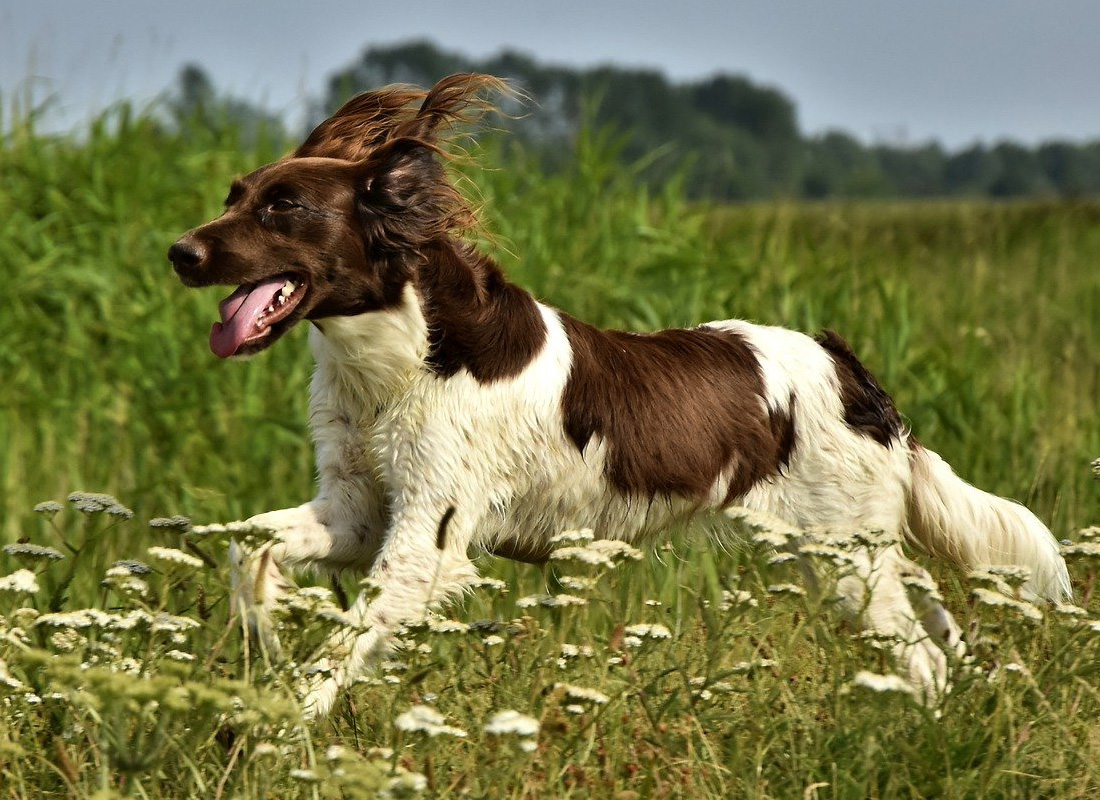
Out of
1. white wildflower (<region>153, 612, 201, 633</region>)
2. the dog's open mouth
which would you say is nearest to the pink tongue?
the dog's open mouth

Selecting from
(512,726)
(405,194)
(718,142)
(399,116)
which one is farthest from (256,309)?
(718,142)

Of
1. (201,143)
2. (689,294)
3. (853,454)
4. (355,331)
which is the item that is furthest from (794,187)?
(355,331)

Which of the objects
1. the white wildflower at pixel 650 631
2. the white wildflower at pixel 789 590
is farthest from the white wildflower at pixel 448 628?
the white wildflower at pixel 789 590

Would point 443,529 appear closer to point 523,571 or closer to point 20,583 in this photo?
point 20,583

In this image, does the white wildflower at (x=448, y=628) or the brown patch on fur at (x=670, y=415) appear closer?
the white wildflower at (x=448, y=628)

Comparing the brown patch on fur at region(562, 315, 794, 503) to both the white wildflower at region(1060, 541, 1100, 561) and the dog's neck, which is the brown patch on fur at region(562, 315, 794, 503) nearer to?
the dog's neck

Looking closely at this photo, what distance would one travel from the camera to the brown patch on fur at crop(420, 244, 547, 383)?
136 inches

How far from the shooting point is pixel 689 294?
6.52 metres

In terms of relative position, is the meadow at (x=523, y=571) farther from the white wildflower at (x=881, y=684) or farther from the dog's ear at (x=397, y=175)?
the dog's ear at (x=397, y=175)

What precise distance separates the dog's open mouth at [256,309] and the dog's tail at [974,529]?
185 centimetres

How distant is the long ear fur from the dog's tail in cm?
161

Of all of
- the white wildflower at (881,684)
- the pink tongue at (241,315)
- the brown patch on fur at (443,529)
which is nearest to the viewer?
the white wildflower at (881,684)

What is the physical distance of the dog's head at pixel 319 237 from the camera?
319 centimetres

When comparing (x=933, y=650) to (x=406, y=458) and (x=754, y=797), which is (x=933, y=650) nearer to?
(x=754, y=797)
